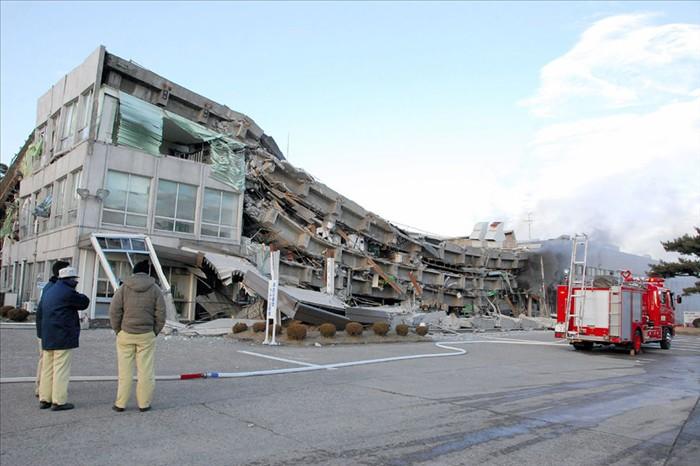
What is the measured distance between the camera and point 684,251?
36.9 meters

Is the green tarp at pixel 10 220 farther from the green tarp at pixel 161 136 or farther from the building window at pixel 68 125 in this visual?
the green tarp at pixel 161 136

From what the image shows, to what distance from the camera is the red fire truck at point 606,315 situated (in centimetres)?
1888

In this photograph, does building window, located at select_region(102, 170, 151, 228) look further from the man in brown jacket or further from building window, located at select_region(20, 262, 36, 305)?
the man in brown jacket

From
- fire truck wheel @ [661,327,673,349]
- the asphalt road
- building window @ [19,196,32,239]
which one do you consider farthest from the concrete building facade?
fire truck wheel @ [661,327,673,349]

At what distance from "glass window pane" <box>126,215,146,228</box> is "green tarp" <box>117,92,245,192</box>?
9.63 ft

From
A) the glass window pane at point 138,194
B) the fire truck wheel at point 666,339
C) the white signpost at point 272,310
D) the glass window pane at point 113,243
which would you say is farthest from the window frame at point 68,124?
the fire truck wheel at point 666,339

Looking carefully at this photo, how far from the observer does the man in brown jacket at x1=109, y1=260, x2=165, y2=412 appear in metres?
7.07

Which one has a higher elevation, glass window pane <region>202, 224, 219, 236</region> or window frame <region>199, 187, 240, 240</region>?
window frame <region>199, 187, 240, 240</region>

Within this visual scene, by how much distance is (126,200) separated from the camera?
23406mm

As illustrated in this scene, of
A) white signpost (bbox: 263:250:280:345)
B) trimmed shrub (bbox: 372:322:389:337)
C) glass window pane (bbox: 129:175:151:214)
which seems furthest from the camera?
glass window pane (bbox: 129:175:151:214)

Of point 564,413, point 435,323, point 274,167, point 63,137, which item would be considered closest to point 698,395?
point 564,413

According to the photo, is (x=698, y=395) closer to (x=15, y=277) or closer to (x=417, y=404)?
(x=417, y=404)

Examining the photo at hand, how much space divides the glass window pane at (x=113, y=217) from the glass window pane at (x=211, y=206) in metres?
3.70

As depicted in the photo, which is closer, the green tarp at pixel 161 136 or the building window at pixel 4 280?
the green tarp at pixel 161 136
